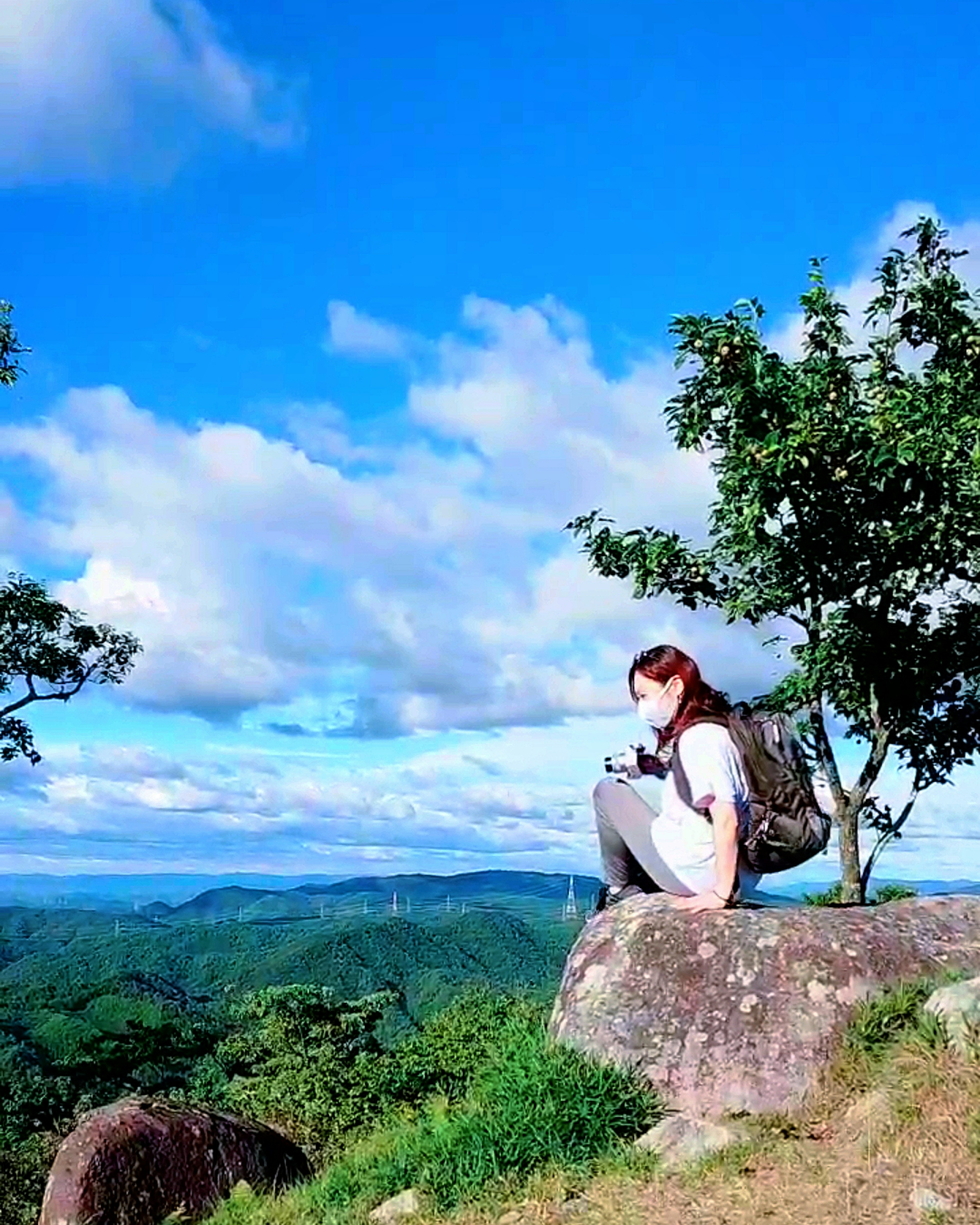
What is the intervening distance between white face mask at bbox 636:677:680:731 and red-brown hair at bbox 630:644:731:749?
23 mm

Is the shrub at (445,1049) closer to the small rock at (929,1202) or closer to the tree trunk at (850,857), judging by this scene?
the tree trunk at (850,857)

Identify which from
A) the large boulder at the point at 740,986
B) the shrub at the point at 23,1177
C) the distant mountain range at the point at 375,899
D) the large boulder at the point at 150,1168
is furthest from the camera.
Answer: the distant mountain range at the point at 375,899

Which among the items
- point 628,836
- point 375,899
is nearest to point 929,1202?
point 628,836

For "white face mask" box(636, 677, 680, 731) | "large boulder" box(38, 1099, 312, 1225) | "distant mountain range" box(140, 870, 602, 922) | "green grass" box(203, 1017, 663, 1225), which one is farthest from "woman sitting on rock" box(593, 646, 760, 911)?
"distant mountain range" box(140, 870, 602, 922)

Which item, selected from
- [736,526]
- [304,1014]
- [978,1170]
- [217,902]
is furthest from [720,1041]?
[217,902]

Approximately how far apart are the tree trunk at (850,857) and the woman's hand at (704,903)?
169 inches

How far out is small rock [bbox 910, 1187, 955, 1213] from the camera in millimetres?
5535

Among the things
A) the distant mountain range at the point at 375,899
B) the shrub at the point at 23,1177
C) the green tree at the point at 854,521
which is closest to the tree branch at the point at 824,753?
the green tree at the point at 854,521

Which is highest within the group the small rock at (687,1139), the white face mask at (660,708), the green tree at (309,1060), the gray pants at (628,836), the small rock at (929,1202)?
the white face mask at (660,708)

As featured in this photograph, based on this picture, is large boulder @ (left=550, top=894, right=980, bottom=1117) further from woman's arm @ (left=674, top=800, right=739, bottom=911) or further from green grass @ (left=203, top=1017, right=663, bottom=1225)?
green grass @ (left=203, top=1017, right=663, bottom=1225)

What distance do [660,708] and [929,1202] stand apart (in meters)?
3.03

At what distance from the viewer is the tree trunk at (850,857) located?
11.9 metres

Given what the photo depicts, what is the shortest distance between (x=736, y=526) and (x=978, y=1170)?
7.07m

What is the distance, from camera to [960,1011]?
22.0ft
